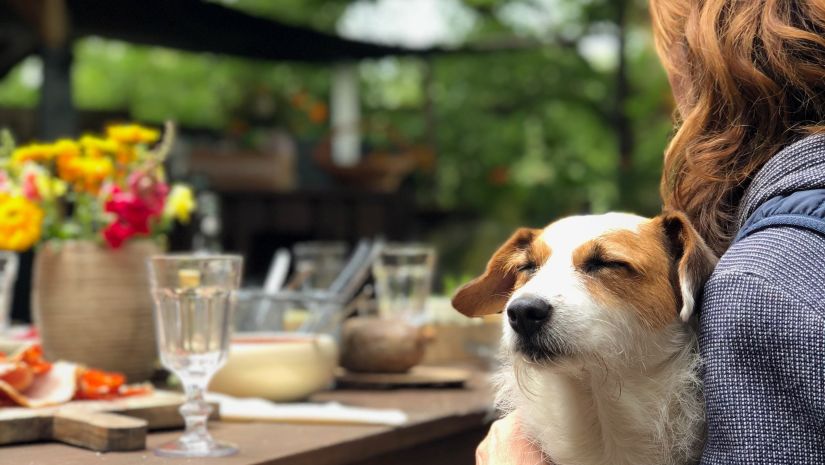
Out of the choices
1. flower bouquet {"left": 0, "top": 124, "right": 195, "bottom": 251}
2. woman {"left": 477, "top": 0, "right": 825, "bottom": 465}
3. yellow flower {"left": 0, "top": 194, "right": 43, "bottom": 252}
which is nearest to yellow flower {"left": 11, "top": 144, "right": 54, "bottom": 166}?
flower bouquet {"left": 0, "top": 124, "right": 195, "bottom": 251}

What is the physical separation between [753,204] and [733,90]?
178 mm

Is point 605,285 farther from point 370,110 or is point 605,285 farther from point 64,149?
point 370,110

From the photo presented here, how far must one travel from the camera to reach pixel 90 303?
2174 mm

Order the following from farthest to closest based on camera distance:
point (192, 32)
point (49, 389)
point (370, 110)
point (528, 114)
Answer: point (370, 110)
point (528, 114)
point (192, 32)
point (49, 389)

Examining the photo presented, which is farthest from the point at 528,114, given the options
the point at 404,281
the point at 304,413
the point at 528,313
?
the point at 528,313

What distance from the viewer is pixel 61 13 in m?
5.61

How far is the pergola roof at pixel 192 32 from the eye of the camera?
5.69 m

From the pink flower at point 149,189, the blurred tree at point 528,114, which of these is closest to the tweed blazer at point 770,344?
the pink flower at point 149,189

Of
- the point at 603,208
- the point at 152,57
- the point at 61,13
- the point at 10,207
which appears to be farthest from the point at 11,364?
the point at 152,57

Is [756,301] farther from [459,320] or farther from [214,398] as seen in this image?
[459,320]

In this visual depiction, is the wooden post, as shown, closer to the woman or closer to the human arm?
the woman

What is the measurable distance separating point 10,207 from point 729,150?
1.55 metres

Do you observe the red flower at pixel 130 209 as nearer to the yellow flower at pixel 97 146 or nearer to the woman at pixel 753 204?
the yellow flower at pixel 97 146

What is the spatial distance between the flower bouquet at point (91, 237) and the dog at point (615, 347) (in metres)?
1.11
